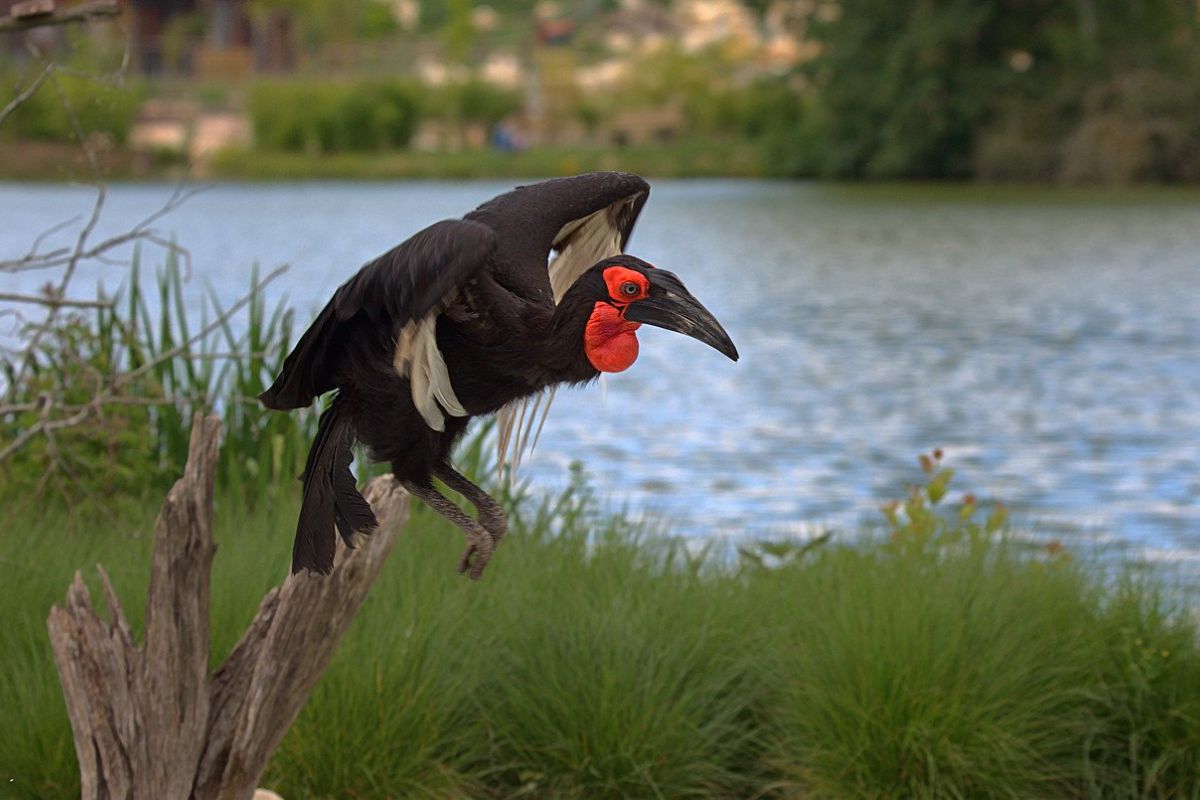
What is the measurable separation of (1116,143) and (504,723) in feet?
114

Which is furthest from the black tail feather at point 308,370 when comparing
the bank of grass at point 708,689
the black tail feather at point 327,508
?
the bank of grass at point 708,689

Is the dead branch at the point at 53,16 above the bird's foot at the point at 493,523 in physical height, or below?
above

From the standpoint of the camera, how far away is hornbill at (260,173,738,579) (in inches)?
129

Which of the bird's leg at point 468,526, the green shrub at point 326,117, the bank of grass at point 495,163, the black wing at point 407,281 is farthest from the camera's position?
the green shrub at point 326,117

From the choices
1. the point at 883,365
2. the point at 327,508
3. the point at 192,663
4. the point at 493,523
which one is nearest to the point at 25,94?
the point at 192,663

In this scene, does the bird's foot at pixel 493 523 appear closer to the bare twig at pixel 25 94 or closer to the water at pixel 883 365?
the water at pixel 883 365

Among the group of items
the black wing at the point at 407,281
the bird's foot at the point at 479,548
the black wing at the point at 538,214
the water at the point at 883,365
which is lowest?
the bird's foot at the point at 479,548

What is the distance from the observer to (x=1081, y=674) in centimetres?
490

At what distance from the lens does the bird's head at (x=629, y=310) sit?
3.27 m

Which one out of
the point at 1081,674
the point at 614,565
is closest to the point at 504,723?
the point at 614,565

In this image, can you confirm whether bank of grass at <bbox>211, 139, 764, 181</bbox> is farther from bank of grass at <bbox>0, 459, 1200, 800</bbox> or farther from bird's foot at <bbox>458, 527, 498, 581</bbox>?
bird's foot at <bbox>458, 527, 498, 581</bbox>

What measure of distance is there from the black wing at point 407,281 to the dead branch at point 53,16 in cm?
98

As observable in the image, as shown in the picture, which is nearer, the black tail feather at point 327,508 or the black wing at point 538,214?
the black tail feather at point 327,508

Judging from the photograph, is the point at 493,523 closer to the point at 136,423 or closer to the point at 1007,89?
the point at 136,423
